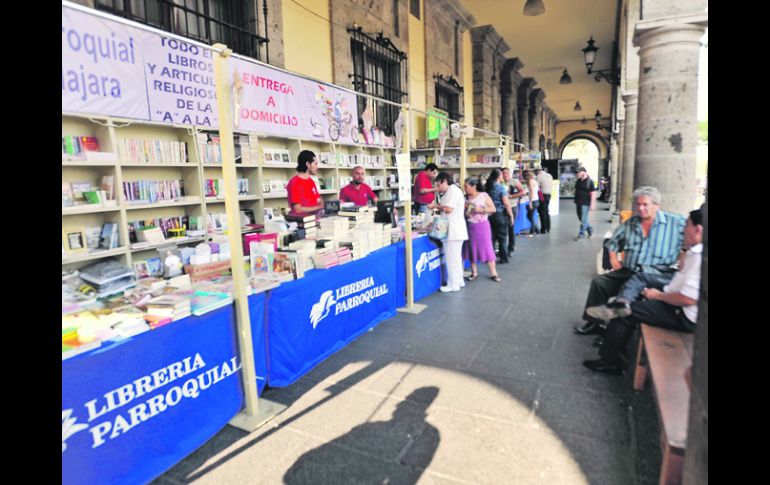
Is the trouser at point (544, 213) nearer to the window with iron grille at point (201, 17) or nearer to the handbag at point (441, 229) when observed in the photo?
the handbag at point (441, 229)

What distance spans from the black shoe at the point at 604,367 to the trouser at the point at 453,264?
2.42 m

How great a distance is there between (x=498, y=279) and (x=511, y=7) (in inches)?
360

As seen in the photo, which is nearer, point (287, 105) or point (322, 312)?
point (287, 105)

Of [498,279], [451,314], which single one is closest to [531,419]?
[451,314]

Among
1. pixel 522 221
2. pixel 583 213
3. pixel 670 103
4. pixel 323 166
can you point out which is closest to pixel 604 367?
pixel 670 103

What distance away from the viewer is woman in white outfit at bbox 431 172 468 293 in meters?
5.24

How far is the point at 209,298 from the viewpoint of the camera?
8.48ft

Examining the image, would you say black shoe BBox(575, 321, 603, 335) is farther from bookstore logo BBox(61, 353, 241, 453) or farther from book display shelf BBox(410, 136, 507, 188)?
book display shelf BBox(410, 136, 507, 188)

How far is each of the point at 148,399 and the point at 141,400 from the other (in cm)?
4

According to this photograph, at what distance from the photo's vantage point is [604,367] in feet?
10.5

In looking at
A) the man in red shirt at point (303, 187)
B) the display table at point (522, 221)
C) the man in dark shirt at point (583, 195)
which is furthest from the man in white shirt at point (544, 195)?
the man in red shirt at point (303, 187)

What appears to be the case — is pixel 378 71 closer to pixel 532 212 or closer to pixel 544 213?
pixel 532 212

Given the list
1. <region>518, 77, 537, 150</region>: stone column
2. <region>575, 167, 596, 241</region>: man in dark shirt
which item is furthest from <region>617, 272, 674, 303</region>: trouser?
<region>518, 77, 537, 150</region>: stone column
